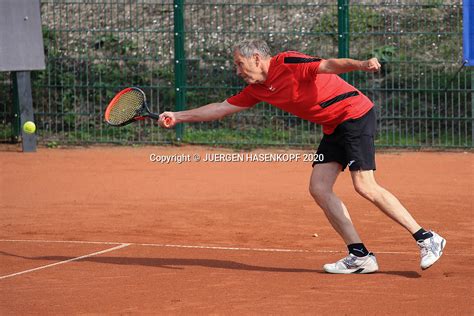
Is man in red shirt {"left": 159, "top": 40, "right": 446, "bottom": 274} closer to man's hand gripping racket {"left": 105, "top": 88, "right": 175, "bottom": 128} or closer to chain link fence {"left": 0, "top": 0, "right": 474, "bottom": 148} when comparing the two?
man's hand gripping racket {"left": 105, "top": 88, "right": 175, "bottom": 128}

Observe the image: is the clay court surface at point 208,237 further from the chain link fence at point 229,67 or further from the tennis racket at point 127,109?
the tennis racket at point 127,109

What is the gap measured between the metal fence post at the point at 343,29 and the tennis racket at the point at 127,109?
23.2 feet

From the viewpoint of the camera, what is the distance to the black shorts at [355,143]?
7016 mm

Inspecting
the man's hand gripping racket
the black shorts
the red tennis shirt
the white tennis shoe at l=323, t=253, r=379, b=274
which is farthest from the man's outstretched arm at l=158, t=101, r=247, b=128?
the white tennis shoe at l=323, t=253, r=379, b=274

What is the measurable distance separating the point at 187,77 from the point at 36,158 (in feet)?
9.14

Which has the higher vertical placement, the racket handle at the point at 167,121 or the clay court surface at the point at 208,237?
the racket handle at the point at 167,121

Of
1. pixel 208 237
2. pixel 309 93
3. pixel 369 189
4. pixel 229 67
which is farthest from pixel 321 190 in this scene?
pixel 229 67

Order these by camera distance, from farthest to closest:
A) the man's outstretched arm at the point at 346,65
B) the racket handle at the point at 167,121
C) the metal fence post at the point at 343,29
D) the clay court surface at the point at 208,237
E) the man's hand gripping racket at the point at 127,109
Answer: the metal fence post at the point at 343,29
the man's hand gripping racket at the point at 127,109
the racket handle at the point at 167,121
the man's outstretched arm at the point at 346,65
the clay court surface at the point at 208,237

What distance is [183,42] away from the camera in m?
15.5

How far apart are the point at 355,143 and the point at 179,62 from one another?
8.75 metres

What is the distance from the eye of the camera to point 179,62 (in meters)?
15.5

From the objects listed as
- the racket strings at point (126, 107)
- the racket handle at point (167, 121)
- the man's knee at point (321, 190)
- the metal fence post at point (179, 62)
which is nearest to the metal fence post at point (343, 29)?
the metal fence post at point (179, 62)

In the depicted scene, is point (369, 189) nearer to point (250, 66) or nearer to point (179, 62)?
point (250, 66)

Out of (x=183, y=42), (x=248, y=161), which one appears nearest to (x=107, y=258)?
(x=248, y=161)
